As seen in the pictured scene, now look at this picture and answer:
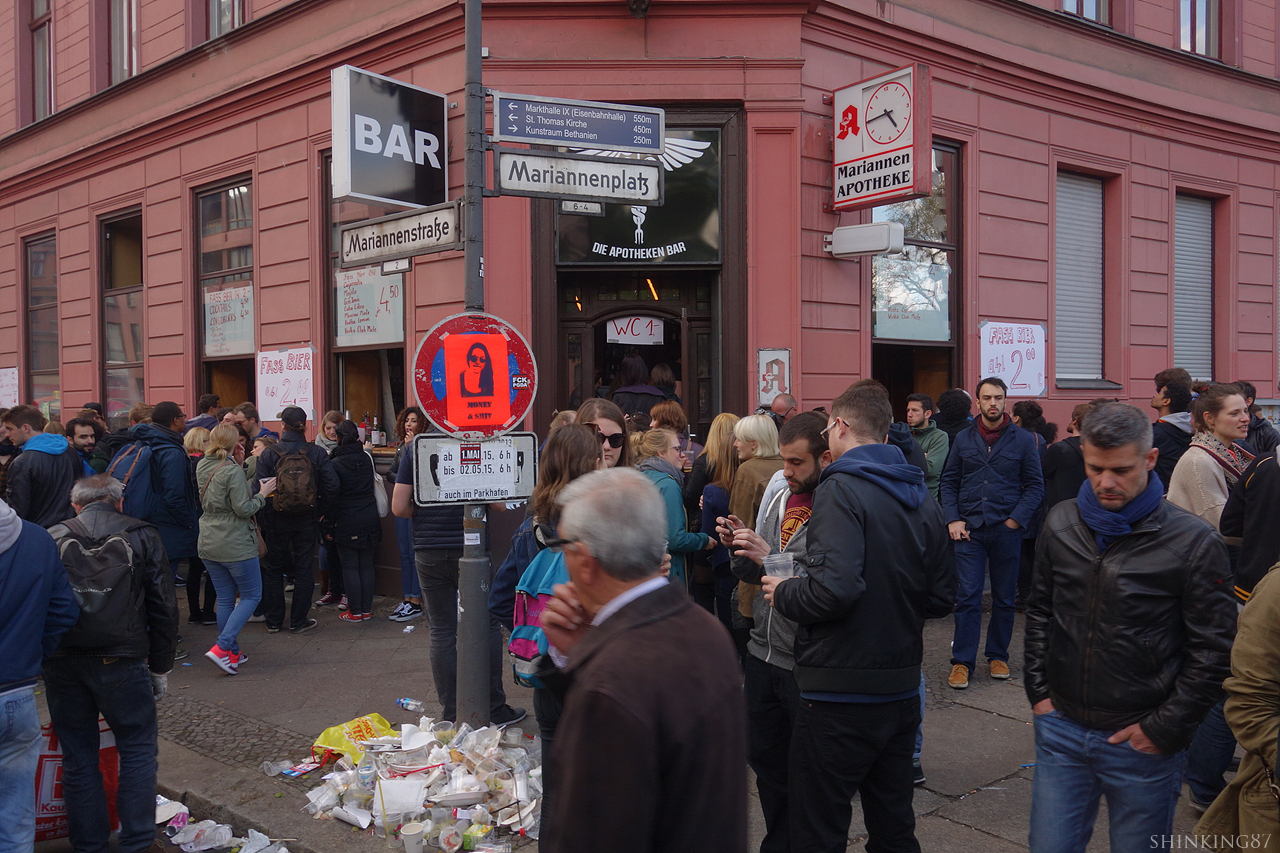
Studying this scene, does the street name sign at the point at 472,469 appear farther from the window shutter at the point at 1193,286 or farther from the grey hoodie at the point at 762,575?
the window shutter at the point at 1193,286

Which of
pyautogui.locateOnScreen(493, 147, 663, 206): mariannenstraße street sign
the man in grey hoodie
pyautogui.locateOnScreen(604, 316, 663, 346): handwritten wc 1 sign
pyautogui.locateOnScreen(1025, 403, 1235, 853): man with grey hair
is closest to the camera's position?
pyautogui.locateOnScreen(1025, 403, 1235, 853): man with grey hair

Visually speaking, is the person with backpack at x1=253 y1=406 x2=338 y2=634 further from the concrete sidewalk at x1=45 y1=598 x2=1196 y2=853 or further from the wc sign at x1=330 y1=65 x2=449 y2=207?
the wc sign at x1=330 y1=65 x2=449 y2=207

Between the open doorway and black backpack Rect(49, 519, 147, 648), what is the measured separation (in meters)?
8.34

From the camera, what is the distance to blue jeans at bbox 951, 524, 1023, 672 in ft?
21.2

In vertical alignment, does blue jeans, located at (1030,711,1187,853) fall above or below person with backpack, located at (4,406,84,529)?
below

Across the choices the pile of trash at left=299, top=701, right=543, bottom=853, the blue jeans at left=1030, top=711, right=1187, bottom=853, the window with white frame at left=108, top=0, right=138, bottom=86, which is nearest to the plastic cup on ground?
the blue jeans at left=1030, top=711, right=1187, bottom=853

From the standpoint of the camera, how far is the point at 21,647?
366 centimetres

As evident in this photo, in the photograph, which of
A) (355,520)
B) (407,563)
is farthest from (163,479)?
(407,563)

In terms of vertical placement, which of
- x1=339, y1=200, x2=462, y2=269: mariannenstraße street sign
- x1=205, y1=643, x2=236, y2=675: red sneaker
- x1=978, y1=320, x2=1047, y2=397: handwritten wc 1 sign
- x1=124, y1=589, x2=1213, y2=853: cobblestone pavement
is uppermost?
x1=339, y1=200, x2=462, y2=269: mariannenstraße street sign

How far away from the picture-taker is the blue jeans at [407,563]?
9109 mm

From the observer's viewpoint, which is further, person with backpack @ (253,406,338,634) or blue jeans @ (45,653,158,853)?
person with backpack @ (253,406,338,634)

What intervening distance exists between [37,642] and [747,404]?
6.35 metres

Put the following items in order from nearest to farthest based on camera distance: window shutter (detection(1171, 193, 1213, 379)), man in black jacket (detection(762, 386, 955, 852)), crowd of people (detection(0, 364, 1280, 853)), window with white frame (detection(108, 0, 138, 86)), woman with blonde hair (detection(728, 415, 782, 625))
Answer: crowd of people (detection(0, 364, 1280, 853)) → man in black jacket (detection(762, 386, 955, 852)) → woman with blonde hair (detection(728, 415, 782, 625)) → window shutter (detection(1171, 193, 1213, 379)) → window with white frame (detection(108, 0, 138, 86))


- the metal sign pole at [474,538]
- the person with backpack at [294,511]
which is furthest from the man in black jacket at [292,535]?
the metal sign pole at [474,538]
